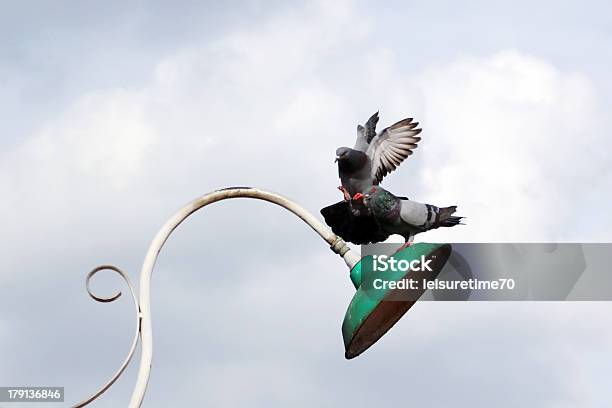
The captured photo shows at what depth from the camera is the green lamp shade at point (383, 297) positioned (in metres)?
9.21

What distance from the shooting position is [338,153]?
10391 millimetres

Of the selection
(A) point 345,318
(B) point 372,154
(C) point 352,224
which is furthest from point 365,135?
(A) point 345,318

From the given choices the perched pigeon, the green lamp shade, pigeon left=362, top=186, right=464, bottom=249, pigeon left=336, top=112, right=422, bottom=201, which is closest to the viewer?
the green lamp shade

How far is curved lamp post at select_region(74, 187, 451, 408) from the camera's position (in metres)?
9.28

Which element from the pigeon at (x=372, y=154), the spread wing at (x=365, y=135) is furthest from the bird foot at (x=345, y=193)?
the spread wing at (x=365, y=135)

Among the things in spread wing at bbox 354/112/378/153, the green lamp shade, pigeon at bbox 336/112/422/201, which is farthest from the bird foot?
the green lamp shade

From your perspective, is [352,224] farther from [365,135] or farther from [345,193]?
[365,135]

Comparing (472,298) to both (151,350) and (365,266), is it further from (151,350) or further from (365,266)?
(151,350)

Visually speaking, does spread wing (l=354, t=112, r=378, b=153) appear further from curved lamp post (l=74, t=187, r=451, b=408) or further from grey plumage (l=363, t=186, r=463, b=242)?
curved lamp post (l=74, t=187, r=451, b=408)

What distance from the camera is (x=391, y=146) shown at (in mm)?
10898

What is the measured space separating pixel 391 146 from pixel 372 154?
0.23 meters

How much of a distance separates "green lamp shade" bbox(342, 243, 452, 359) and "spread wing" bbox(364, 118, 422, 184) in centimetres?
136

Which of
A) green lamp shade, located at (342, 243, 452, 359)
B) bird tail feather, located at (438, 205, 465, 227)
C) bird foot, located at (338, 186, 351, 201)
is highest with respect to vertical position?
bird foot, located at (338, 186, 351, 201)

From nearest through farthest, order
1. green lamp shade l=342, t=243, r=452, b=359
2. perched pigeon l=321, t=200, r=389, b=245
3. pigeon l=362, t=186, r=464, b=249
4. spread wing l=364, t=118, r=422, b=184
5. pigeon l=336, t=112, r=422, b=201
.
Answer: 1. green lamp shade l=342, t=243, r=452, b=359
2. pigeon l=362, t=186, r=464, b=249
3. perched pigeon l=321, t=200, r=389, b=245
4. pigeon l=336, t=112, r=422, b=201
5. spread wing l=364, t=118, r=422, b=184
